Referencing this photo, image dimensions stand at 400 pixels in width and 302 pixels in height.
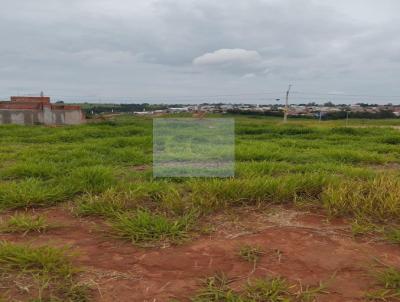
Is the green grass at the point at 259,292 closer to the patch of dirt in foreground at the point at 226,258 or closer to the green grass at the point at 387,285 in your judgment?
the patch of dirt in foreground at the point at 226,258

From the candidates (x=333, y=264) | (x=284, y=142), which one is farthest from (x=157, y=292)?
(x=284, y=142)

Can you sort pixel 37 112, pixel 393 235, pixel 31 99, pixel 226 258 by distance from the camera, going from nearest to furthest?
pixel 226 258
pixel 393 235
pixel 37 112
pixel 31 99

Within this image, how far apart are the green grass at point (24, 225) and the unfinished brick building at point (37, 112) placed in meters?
17.1

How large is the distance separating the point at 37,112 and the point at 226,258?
1912 centimetres

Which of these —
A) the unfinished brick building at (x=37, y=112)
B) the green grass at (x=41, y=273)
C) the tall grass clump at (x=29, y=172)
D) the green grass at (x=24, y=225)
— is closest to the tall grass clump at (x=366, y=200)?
the green grass at (x=41, y=273)

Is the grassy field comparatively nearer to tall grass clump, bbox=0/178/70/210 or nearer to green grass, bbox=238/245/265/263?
tall grass clump, bbox=0/178/70/210

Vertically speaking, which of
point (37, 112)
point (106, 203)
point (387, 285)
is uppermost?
point (37, 112)

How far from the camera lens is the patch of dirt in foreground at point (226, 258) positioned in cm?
184

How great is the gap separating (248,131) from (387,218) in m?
7.15

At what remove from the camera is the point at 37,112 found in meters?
19.3

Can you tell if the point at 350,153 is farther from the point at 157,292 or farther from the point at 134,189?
the point at 157,292

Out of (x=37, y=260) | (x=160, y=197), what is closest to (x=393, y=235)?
(x=160, y=197)

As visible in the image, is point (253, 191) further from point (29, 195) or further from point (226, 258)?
point (29, 195)

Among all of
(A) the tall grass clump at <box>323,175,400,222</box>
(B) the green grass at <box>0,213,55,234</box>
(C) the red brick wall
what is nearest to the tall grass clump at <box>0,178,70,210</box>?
(B) the green grass at <box>0,213,55,234</box>
